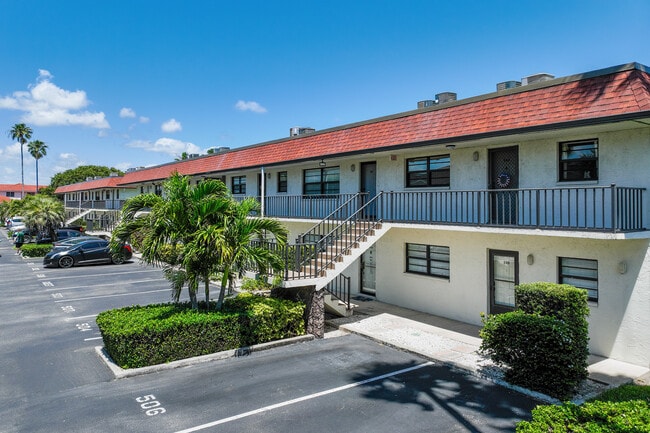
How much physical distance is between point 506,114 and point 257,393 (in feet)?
29.0

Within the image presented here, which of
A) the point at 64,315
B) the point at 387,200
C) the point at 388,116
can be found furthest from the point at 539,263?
the point at 64,315

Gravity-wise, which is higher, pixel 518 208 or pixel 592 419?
pixel 518 208

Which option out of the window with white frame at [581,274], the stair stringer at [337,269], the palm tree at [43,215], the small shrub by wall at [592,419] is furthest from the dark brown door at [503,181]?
the palm tree at [43,215]

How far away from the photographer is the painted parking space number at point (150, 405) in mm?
7465

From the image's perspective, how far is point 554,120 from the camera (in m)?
10.1

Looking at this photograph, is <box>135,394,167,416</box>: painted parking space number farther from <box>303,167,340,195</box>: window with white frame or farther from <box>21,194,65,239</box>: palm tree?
<box>21,194,65,239</box>: palm tree

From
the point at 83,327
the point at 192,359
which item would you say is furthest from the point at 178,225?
the point at 83,327

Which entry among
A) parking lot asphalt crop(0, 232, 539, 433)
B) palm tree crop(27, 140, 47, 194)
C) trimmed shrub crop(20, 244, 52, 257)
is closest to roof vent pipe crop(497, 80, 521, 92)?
parking lot asphalt crop(0, 232, 539, 433)

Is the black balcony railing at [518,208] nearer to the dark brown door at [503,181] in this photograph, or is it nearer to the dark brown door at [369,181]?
the dark brown door at [503,181]

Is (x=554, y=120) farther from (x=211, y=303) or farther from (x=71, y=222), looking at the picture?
(x=71, y=222)

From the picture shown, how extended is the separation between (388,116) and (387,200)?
9.41 ft

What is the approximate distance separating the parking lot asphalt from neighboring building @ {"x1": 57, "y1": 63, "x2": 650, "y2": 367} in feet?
8.46

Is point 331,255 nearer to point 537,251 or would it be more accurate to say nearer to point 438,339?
point 438,339

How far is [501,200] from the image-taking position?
41.2ft
